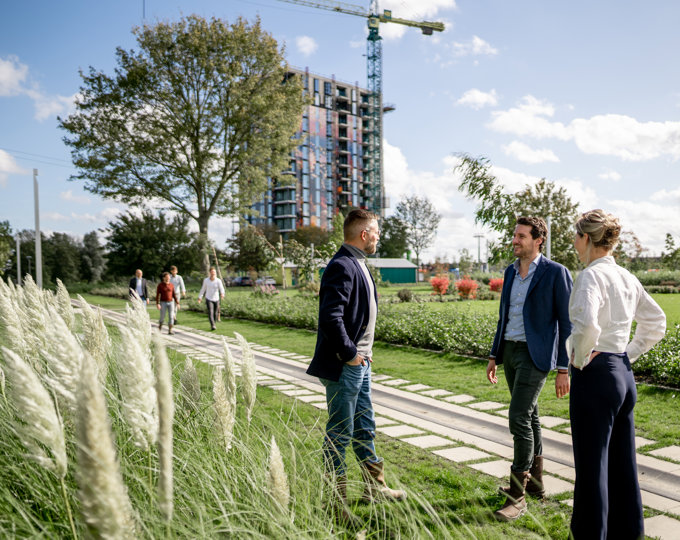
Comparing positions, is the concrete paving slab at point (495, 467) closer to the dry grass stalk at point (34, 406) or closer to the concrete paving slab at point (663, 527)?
the concrete paving slab at point (663, 527)

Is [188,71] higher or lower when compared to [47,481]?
higher

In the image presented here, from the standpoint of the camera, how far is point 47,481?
2.07m

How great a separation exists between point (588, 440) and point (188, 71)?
2842 cm

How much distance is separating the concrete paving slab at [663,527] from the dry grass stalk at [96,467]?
133 inches

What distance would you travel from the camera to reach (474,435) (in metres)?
5.33

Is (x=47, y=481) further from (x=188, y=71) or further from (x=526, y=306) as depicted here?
(x=188, y=71)

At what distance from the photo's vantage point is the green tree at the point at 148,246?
3372cm

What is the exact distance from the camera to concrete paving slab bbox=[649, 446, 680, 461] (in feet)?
15.1

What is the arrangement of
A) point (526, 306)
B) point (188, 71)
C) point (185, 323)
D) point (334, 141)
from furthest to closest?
point (334, 141)
point (188, 71)
point (185, 323)
point (526, 306)

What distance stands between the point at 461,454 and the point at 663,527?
1.71m

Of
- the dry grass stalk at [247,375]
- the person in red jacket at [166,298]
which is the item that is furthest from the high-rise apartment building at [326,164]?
the dry grass stalk at [247,375]

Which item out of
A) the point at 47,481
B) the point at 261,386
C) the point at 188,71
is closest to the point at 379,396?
the point at 261,386

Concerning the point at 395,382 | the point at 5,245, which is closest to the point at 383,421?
the point at 395,382

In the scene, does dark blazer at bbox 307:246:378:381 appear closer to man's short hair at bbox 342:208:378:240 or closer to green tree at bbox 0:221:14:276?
man's short hair at bbox 342:208:378:240
